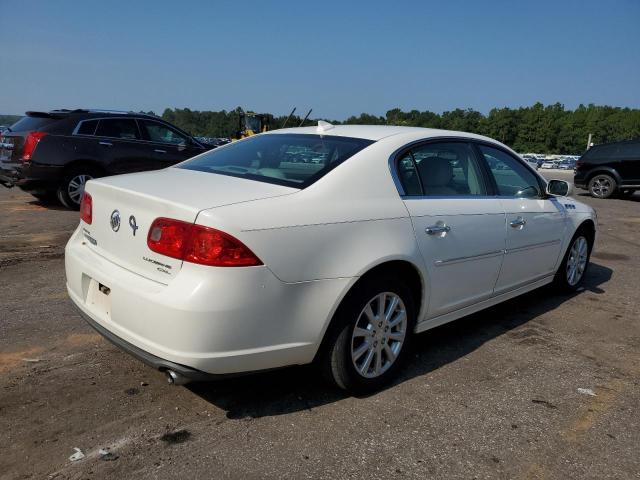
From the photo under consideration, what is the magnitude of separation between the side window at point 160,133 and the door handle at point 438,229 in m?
7.70

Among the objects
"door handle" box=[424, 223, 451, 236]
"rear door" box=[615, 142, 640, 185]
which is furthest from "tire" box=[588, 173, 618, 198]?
"door handle" box=[424, 223, 451, 236]

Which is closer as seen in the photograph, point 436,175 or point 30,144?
point 436,175

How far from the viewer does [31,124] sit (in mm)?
8992

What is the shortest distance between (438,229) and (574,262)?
265 centimetres

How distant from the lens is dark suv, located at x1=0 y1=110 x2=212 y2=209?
8.66 meters

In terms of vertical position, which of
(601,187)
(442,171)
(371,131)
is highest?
(371,131)

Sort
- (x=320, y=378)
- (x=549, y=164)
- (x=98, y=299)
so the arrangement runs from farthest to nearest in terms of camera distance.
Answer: (x=549, y=164)
(x=320, y=378)
(x=98, y=299)

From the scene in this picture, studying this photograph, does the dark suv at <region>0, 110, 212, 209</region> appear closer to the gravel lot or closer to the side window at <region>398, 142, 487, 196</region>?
the gravel lot

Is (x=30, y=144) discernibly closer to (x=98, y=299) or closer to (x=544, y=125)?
(x=98, y=299)

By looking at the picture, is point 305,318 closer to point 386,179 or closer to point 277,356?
point 277,356

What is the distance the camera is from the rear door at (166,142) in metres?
9.80

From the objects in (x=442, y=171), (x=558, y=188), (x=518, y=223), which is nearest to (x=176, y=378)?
(x=442, y=171)

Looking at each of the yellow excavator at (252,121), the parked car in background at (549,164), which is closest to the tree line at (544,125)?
the parked car in background at (549,164)

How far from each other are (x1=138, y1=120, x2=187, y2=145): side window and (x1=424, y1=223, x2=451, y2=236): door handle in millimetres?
7697
